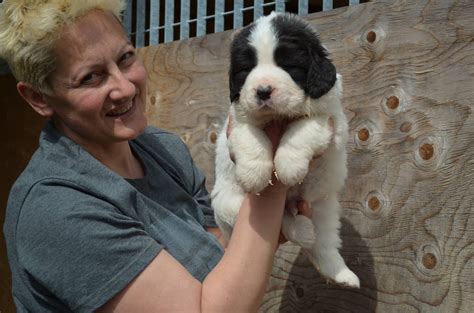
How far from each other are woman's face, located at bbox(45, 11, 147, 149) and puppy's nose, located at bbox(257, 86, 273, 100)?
25.4 inches

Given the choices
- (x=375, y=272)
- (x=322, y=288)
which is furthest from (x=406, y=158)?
(x=322, y=288)

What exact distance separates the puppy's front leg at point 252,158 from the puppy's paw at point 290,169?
0.06 meters

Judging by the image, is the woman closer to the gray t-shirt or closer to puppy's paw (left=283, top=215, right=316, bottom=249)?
the gray t-shirt

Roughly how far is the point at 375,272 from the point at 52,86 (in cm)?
166

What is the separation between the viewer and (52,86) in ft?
9.07

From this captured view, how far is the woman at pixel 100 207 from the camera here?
242cm

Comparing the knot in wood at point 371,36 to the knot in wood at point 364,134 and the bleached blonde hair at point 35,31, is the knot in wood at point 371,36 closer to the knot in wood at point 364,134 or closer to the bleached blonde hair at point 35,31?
the knot in wood at point 364,134

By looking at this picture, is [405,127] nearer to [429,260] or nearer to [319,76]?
[429,260]

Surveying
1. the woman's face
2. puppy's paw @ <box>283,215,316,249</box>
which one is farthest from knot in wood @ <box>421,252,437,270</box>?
the woman's face

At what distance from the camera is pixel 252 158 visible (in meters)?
2.47

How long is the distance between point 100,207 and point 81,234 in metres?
0.13

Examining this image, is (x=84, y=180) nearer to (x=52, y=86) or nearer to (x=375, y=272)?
(x=52, y=86)

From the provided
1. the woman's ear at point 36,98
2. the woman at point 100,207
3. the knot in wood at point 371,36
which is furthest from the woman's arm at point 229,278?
the knot in wood at point 371,36

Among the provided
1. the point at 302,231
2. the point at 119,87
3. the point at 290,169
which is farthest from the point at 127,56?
the point at 302,231
